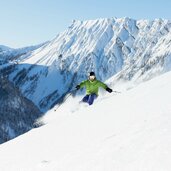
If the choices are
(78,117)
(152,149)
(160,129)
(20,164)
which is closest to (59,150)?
(20,164)

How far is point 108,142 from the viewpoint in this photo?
10.8 meters

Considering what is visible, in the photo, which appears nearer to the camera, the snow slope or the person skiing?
the snow slope

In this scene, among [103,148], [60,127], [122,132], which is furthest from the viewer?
[60,127]

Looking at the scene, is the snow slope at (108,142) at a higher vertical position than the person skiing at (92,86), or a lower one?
higher

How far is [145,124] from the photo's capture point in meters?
11.8

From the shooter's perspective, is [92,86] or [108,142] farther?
[92,86]

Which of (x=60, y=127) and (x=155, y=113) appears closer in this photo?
(x=155, y=113)

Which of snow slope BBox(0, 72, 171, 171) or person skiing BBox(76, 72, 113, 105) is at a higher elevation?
snow slope BBox(0, 72, 171, 171)

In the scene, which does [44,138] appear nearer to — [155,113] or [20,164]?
[20,164]

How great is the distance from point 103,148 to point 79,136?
306cm

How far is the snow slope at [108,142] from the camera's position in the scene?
8.62 metres

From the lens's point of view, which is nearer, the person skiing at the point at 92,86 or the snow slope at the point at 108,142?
the snow slope at the point at 108,142

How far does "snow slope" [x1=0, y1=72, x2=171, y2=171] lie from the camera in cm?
862

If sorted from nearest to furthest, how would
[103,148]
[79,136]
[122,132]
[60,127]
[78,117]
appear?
[103,148] → [122,132] → [79,136] → [60,127] → [78,117]
